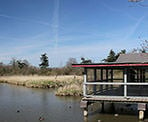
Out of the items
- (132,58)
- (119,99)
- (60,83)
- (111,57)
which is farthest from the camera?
(111,57)

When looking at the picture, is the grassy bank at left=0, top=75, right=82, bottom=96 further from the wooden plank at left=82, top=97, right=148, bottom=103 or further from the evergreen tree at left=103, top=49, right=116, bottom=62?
the evergreen tree at left=103, top=49, right=116, bottom=62

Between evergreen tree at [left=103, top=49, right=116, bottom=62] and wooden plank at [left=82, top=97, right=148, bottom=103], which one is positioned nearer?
wooden plank at [left=82, top=97, right=148, bottom=103]

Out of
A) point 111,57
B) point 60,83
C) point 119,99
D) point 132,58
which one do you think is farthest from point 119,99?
point 111,57

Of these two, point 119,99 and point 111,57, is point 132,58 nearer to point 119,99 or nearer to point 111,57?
point 119,99

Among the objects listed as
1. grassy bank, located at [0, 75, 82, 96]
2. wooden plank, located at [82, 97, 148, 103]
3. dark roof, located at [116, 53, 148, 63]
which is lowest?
grassy bank, located at [0, 75, 82, 96]

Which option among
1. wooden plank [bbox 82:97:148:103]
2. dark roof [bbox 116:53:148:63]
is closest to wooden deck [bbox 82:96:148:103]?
wooden plank [bbox 82:97:148:103]

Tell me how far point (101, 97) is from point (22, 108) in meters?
5.92

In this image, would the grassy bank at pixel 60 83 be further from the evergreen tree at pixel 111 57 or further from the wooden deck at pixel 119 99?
the evergreen tree at pixel 111 57

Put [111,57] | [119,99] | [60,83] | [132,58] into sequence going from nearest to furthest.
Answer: [119,99], [132,58], [60,83], [111,57]

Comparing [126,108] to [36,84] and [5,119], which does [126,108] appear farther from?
[36,84]

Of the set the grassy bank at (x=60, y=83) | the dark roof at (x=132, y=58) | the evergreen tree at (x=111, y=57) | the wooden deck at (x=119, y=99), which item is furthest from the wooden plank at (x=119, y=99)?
the evergreen tree at (x=111, y=57)

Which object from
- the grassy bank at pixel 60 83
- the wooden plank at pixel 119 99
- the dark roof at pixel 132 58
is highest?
the dark roof at pixel 132 58

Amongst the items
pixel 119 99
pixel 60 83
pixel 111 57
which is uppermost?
pixel 111 57

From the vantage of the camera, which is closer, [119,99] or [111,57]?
[119,99]
